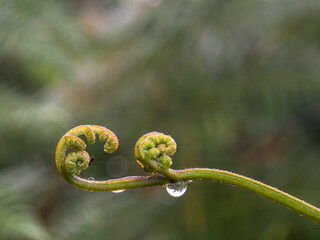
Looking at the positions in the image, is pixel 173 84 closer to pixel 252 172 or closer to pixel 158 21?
pixel 158 21

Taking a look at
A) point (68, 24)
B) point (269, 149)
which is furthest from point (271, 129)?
point (68, 24)

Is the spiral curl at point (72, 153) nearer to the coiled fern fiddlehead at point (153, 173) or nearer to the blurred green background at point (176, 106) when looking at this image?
the coiled fern fiddlehead at point (153, 173)

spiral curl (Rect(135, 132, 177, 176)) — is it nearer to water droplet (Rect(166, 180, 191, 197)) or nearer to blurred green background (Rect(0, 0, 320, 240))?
water droplet (Rect(166, 180, 191, 197))

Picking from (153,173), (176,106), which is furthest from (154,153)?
(176,106)

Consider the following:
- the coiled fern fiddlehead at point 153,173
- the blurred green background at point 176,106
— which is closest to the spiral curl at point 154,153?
the coiled fern fiddlehead at point 153,173

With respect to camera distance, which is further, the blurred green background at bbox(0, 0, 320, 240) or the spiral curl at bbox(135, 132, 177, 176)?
the blurred green background at bbox(0, 0, 320, 240)

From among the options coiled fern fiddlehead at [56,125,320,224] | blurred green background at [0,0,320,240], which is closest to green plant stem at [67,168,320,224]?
coiled fern fiddlehead at [56,125,320,224]

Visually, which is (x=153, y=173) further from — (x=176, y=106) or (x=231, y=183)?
(x=176, y=106)

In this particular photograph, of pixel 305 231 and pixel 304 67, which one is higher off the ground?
pixel 304 67
